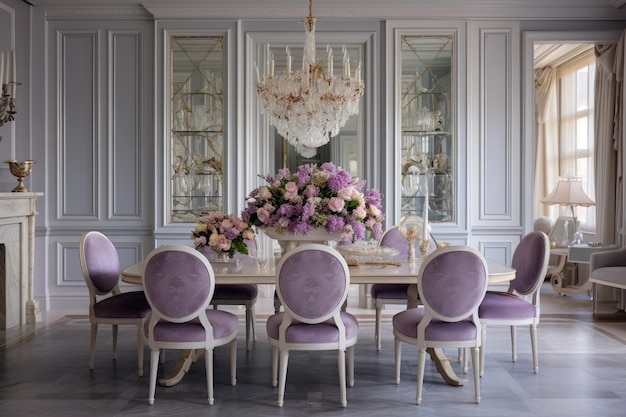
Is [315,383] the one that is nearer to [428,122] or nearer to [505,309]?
[505,309]

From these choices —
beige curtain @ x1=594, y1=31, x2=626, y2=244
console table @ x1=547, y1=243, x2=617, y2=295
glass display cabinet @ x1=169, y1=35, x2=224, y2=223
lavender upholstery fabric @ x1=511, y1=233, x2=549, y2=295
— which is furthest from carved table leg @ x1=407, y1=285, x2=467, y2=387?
beige curtain @ x1=594, y1=31, x2=626, y2=244

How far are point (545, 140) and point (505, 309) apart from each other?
5109 millimetres

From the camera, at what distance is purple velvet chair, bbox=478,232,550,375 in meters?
3.72

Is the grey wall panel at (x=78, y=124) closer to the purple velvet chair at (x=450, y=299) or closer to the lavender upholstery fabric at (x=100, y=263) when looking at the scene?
the lavender upholstery fabric at (x=100, y=263)

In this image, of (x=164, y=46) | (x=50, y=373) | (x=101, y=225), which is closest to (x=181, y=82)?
(x=164, y=46)

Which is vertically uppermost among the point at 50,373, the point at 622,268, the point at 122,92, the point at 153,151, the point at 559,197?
the point at 122,92

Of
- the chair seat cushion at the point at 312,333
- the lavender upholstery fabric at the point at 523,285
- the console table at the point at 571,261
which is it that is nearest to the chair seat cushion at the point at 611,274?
the console table at the point at 571,261

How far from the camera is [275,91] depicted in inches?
178

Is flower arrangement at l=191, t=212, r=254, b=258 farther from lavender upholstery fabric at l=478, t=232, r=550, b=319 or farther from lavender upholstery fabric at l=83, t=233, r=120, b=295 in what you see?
lavender upholstery fabric at l=478, t=232, r=550, b=319

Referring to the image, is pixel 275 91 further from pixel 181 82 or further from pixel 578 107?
pixel 578 107

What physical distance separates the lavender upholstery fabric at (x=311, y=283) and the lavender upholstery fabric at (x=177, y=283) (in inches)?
15.0

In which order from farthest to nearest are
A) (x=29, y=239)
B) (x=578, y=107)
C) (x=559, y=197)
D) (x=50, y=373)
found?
1. (x=578, y=107)
2. (x=559, y=197)
3. (x=29, y=239)
4. (x=50, y=373)

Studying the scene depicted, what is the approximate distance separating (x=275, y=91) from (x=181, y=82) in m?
1.61

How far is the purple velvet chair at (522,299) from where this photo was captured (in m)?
3.72
